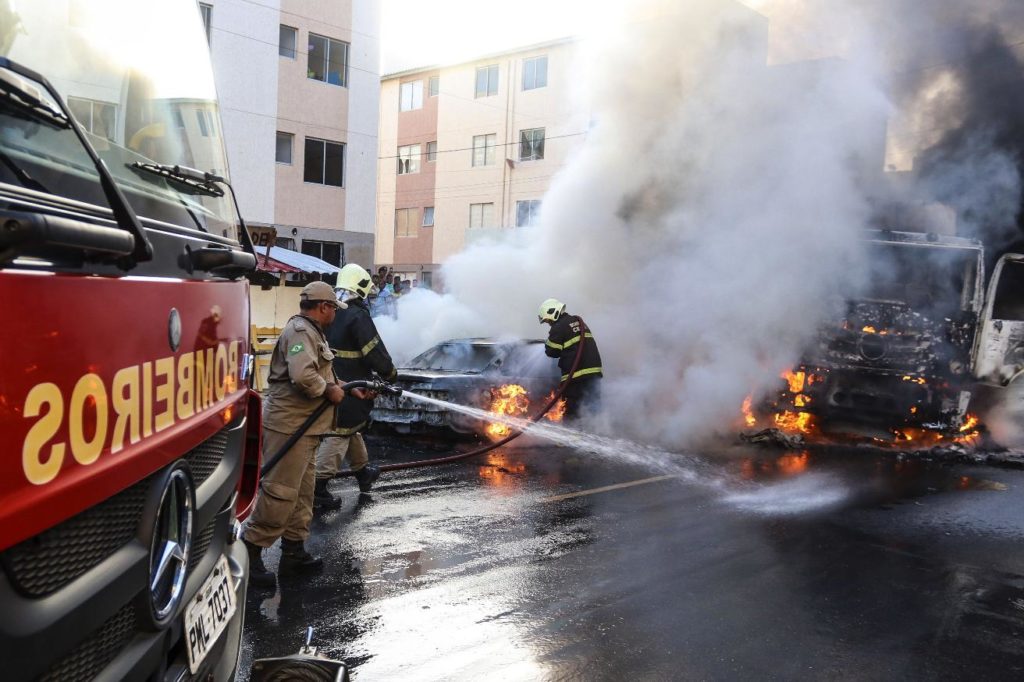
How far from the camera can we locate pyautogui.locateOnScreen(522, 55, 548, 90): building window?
107ft

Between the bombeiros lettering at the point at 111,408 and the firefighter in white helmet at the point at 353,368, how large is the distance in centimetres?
461

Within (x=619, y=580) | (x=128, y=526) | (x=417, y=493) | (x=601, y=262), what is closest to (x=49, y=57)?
(x=128, y=526)

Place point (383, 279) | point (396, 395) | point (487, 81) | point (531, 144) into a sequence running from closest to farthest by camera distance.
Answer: point (396, 395), point (383, 279), point (531, 144), point (487, 81)

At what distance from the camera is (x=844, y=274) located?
11398 millimetres

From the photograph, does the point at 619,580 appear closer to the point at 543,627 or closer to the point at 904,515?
the point at 543,627

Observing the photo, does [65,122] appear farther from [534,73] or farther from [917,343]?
[534,73]

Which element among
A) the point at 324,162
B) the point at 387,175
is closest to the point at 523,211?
the point at 387,175

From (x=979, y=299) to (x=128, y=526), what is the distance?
11260 millimetres

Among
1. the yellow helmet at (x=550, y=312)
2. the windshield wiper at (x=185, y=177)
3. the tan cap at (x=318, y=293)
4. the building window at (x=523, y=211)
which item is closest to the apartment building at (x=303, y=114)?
the building window at (x=523, y=211)

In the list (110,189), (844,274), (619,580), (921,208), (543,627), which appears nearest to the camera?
(110,189)

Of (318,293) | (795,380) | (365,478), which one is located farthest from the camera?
(795,380)

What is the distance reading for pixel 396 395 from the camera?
6168mm

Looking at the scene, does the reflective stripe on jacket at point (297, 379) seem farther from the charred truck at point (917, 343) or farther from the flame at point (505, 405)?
the charred truck at point (917, 343)

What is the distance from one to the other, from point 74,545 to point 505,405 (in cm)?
821
